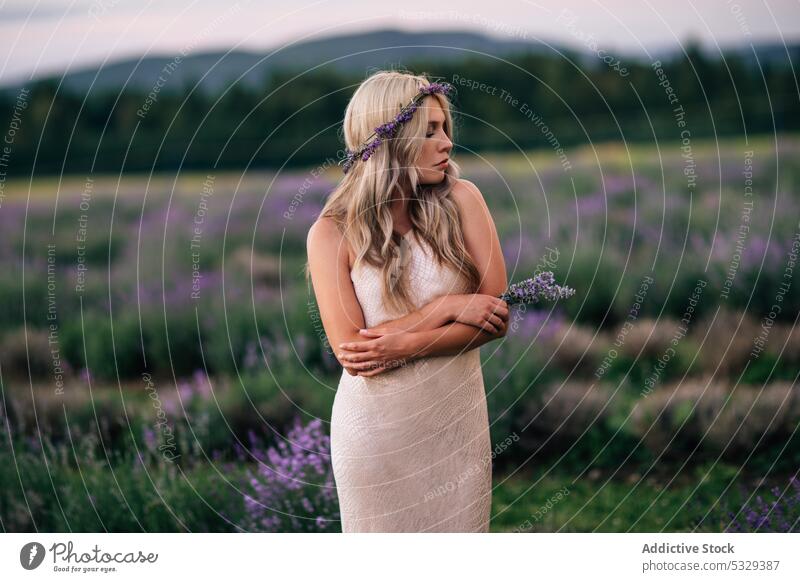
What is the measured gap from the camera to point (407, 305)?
3363 mm

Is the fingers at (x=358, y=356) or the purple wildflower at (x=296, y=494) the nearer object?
the fingers at (x=358, y=356)

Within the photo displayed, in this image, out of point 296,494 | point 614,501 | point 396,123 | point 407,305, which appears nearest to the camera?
point 396,123

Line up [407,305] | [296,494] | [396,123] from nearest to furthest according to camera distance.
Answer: [396,123]
[407,305]
[296,494]

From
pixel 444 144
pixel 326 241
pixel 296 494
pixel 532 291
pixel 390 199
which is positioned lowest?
pixel 296 494

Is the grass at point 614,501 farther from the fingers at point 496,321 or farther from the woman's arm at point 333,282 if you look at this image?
the woman's arm at point 333,282

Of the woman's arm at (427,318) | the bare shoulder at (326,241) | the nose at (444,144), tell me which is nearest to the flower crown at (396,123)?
the nose at (444,144)

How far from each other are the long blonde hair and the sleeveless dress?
38 millimetres

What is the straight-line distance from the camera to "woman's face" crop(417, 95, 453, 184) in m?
3.30

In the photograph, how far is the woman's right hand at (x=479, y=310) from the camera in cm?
330

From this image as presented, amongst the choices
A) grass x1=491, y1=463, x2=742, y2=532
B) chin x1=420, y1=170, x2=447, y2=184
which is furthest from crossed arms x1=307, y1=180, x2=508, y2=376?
grass x1=491, y1=463, x2=742, y2=532

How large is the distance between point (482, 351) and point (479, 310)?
225cm

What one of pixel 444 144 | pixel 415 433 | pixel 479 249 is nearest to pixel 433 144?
pixel 444 144

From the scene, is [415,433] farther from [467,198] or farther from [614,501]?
[614,501]

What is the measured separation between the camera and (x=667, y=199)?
640 cm
